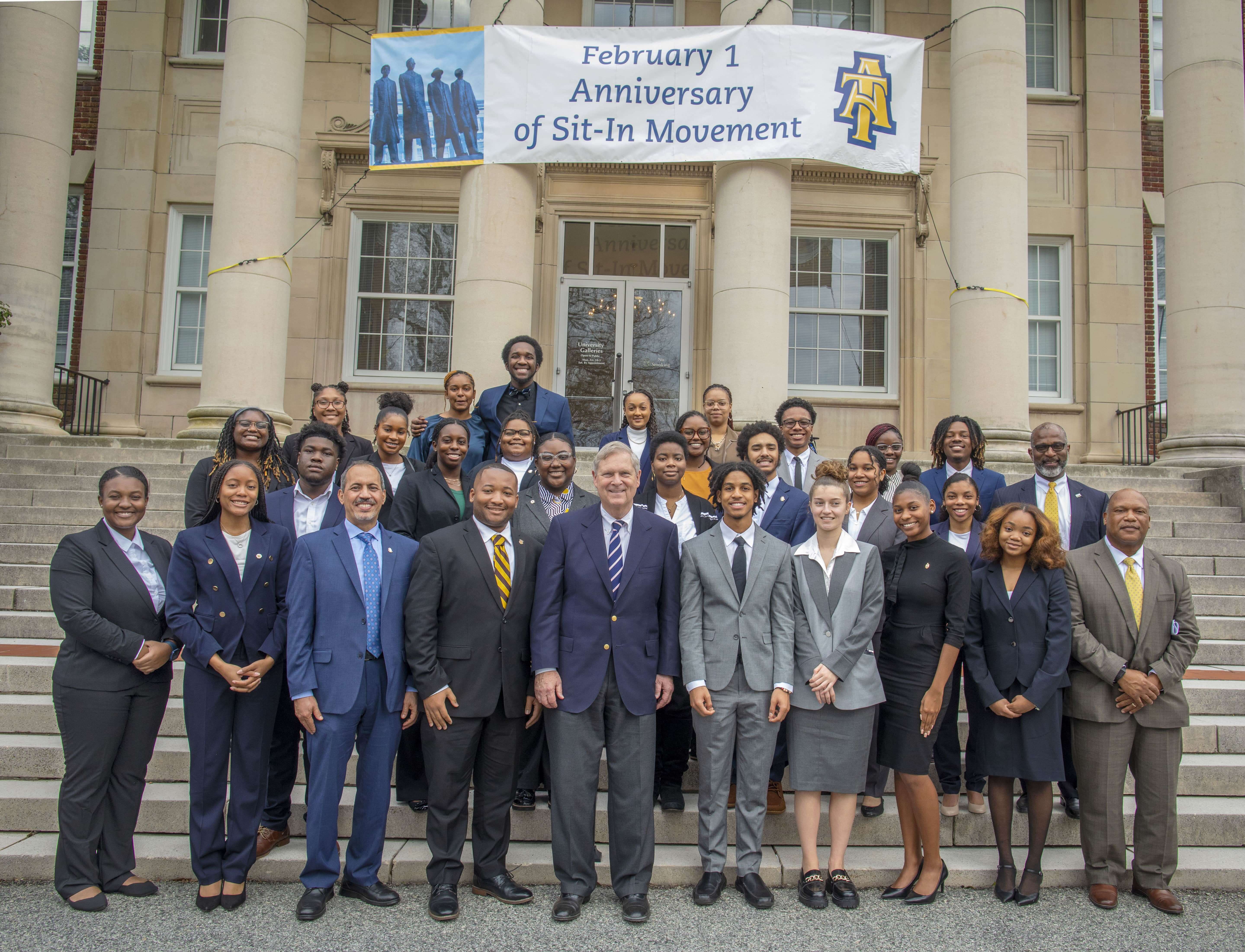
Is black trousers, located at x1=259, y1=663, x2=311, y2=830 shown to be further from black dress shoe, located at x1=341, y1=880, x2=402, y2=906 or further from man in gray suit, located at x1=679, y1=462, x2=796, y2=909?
man in gray suit, located at x1=679, y1=462, x2=796, y2=909

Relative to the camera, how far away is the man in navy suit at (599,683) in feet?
14.2

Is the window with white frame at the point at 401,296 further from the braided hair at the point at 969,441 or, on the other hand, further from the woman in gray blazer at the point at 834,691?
the woman in gray blazer at the point at 834,691

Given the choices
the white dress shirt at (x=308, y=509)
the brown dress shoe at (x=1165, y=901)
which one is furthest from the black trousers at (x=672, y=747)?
the brown dress shoe at (x=1165, y=901)

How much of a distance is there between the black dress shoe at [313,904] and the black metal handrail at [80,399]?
10947 mm

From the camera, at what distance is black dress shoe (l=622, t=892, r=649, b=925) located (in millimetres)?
4172

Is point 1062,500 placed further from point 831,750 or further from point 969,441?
point 831,750

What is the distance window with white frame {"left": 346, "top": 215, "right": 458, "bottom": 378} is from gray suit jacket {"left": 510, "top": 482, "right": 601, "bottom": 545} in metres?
8.61

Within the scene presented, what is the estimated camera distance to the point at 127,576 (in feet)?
14.5

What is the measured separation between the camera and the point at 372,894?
4.28m

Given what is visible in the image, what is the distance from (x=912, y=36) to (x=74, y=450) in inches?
523

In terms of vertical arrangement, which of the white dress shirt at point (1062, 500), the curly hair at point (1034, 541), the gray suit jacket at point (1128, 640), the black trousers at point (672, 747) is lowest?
the black trousers at point (672, 747)

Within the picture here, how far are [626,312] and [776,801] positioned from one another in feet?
31.2

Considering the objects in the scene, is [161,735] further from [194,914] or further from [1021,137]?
[1021,137]

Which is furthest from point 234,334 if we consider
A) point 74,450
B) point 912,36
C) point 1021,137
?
point 912,36
